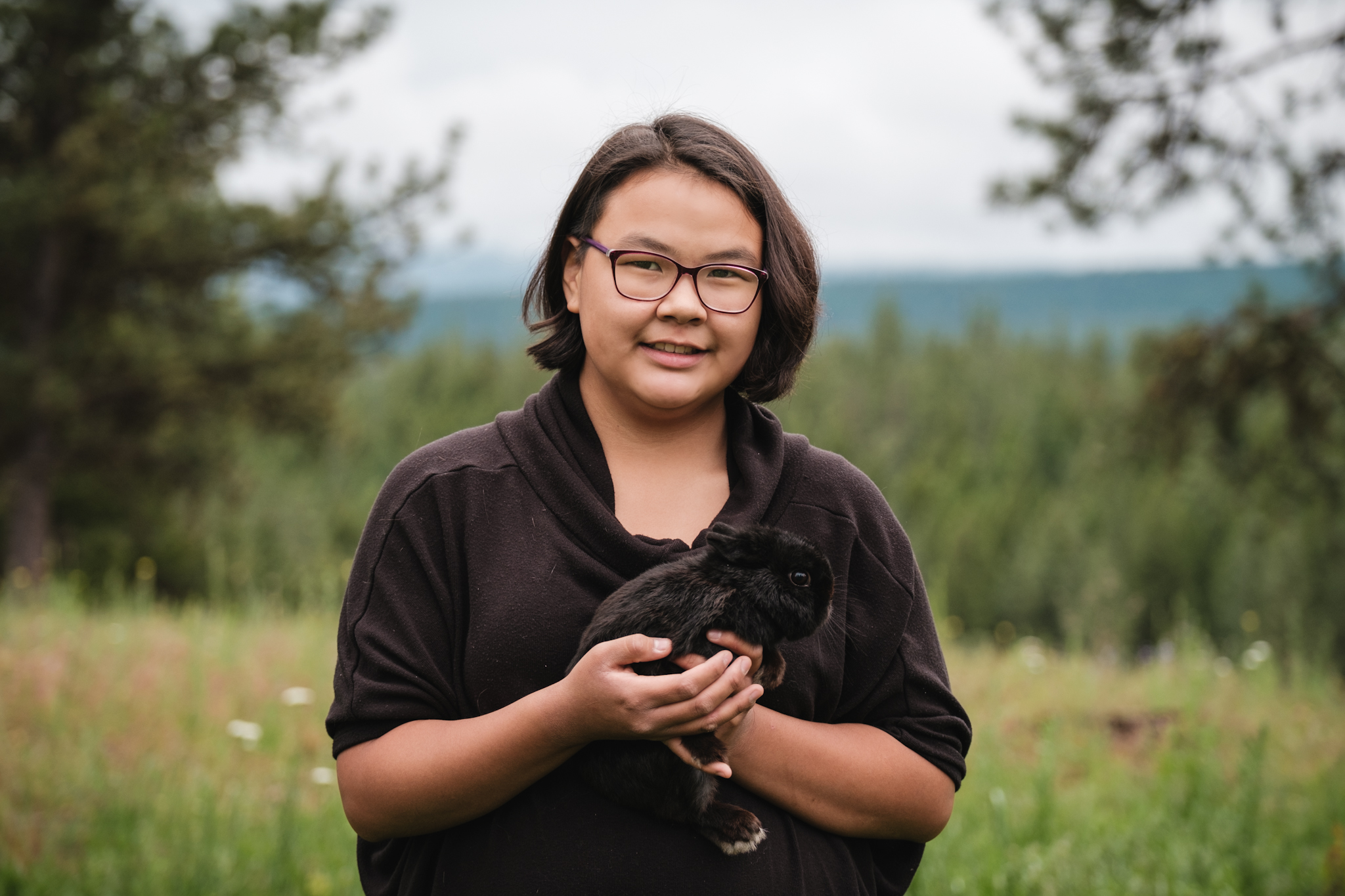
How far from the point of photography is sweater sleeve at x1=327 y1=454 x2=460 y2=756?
1817mm

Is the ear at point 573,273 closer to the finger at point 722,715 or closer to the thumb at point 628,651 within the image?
the thumb at point 628,651

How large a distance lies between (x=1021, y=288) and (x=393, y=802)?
448ft

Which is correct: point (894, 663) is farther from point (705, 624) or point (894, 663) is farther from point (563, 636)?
point (563, 636)

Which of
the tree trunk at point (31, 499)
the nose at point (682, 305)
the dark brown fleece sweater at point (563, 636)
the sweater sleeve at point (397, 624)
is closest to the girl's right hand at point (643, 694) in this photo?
the dark brown fleece sweater at point (563, 636)

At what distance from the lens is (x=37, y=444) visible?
15.0 m

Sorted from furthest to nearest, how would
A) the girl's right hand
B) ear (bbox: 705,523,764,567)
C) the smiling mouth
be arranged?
the smiling mouth
ear (bbox: 705,523,764,567)
the girl's right hand

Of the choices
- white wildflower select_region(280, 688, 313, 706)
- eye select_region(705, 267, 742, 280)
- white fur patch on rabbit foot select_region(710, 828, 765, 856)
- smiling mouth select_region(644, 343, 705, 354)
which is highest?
eye select_region(705, 267, 742, 280)

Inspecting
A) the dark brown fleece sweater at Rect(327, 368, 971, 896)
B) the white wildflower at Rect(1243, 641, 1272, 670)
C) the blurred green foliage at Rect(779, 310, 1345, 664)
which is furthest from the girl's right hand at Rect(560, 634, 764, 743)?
the blurred green foliage at Rect(779, 310, 1345, 664)

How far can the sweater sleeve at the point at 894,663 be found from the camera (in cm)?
201

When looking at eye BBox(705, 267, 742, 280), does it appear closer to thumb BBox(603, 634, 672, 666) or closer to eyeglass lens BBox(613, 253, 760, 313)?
eyeglass lens BBox(613, 253, 760, 313)

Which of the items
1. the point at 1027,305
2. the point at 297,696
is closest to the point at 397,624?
the point at 297,696

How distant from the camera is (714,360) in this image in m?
2.00

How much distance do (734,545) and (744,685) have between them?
27 centimetres

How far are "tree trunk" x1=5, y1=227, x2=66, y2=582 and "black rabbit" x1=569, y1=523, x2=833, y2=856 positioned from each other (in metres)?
15.0
